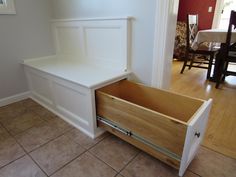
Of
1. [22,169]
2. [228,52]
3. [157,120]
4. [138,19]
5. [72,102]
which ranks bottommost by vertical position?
[22,169]

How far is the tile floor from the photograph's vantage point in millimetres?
1190

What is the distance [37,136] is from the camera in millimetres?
1573

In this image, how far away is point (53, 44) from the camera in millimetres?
2545

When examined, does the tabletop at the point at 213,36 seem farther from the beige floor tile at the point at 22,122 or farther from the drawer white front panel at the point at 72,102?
the beige floor tile at the point at 22,122

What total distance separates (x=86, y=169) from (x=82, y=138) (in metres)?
0.36

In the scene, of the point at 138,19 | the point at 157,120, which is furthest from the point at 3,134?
the point at 138,19

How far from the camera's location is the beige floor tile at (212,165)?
1.18 m

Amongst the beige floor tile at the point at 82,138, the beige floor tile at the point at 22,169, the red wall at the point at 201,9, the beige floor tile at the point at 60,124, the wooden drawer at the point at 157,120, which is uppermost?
the red wall at the point at 201,9

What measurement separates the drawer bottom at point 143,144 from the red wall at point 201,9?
13.3 feet

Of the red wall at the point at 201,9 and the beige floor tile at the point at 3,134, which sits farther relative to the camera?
the red wall at the point at 201,9

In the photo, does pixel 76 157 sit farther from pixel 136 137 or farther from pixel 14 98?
pixel 14 98

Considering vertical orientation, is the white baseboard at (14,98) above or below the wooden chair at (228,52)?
below

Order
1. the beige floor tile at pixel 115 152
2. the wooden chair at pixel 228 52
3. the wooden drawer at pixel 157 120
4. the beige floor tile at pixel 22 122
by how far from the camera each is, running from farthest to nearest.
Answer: the wooden chair at pixel 228 52
the beige floor tile at pixel 22 122
the beige floor tile at pixel 115 152
the wooden drawer at pixel 157 120

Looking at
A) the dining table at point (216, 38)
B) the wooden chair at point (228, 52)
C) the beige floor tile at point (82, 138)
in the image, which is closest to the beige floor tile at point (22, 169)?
the beige floor tile at point (82, 138)
